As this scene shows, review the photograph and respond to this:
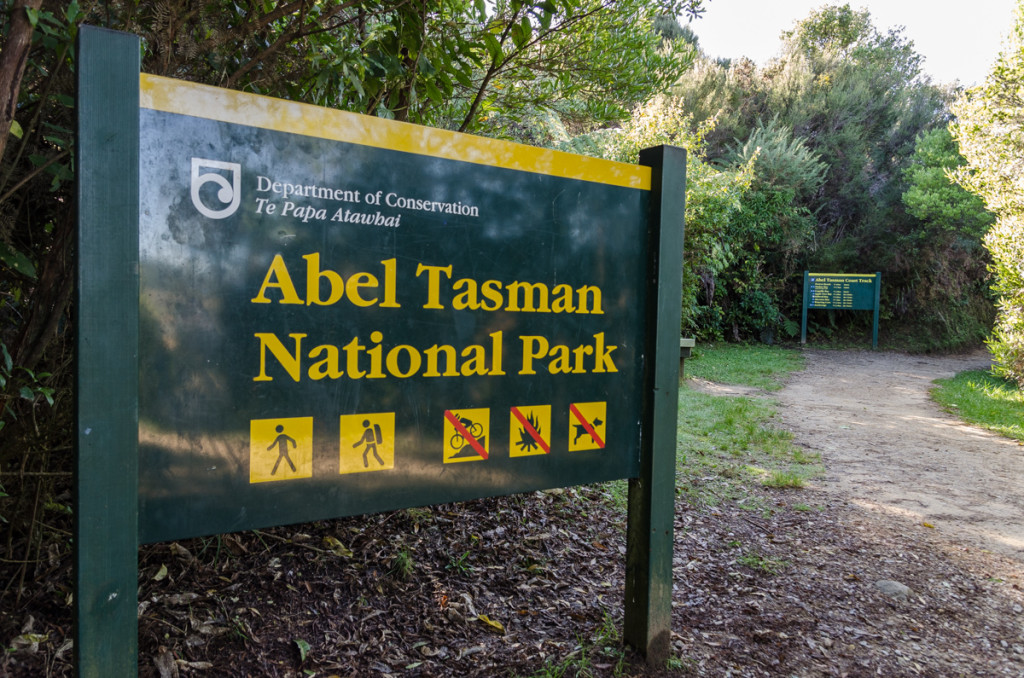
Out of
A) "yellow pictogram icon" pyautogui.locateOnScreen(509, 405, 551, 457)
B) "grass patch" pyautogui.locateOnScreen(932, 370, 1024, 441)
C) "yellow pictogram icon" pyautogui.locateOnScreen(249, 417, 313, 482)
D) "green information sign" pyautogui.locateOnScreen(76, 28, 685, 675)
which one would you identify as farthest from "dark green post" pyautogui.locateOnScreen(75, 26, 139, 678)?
"grass patch" pyautogui.locateOnScreen(932, 370, 1024, 441)

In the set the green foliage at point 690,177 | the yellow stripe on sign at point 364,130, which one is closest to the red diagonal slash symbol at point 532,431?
the yellow stripe on sign at point 364,130

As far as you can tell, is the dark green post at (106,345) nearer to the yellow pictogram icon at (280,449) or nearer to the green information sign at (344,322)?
the green information sign at (344,322)

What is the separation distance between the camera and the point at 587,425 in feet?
8.07

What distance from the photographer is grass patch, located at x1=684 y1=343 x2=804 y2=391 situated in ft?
37.1

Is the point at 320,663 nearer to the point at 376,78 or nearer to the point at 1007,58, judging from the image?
the point at 376,78

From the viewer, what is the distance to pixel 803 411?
8.65 meters

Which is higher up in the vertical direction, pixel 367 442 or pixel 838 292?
pixel 838 292

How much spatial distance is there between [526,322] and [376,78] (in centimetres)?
160

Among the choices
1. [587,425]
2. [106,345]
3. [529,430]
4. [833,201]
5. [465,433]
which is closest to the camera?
[106,345]

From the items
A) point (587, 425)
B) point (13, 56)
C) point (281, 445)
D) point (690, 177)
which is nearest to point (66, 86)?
point (13, 56)

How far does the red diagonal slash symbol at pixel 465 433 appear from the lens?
2143 mm

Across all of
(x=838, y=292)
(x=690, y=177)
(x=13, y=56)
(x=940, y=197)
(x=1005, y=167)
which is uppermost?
(x=940, y=197)

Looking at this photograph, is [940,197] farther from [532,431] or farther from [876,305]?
[532,431]

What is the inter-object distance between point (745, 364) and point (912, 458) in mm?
7139
